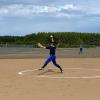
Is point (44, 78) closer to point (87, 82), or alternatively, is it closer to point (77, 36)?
point (87, 82)

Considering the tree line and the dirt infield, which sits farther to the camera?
the tree line

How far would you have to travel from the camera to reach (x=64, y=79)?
A: 17.1 metres

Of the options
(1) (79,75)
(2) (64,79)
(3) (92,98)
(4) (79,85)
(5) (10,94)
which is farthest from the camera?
(1) (79,75)

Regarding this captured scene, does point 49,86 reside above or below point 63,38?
above

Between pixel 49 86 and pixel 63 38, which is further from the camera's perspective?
pixel 63 38

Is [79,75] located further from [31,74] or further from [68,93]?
[68,93]

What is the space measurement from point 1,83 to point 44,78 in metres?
2.53

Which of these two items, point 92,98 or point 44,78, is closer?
point 92,98

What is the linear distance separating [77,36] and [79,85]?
350 feet

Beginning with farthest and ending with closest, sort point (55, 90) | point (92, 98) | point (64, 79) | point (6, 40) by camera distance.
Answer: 1. point (6, 40)
2. point (64, 79)
3. point (55, 90)
4. point (92, 98)

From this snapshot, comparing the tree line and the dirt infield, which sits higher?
the dirt infield

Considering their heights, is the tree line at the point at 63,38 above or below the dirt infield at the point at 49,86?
below

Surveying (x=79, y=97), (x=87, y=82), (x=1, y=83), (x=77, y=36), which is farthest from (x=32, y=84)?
(x=77, y=36)

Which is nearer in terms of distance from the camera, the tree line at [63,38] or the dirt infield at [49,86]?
the dirt infield at [49,86]
